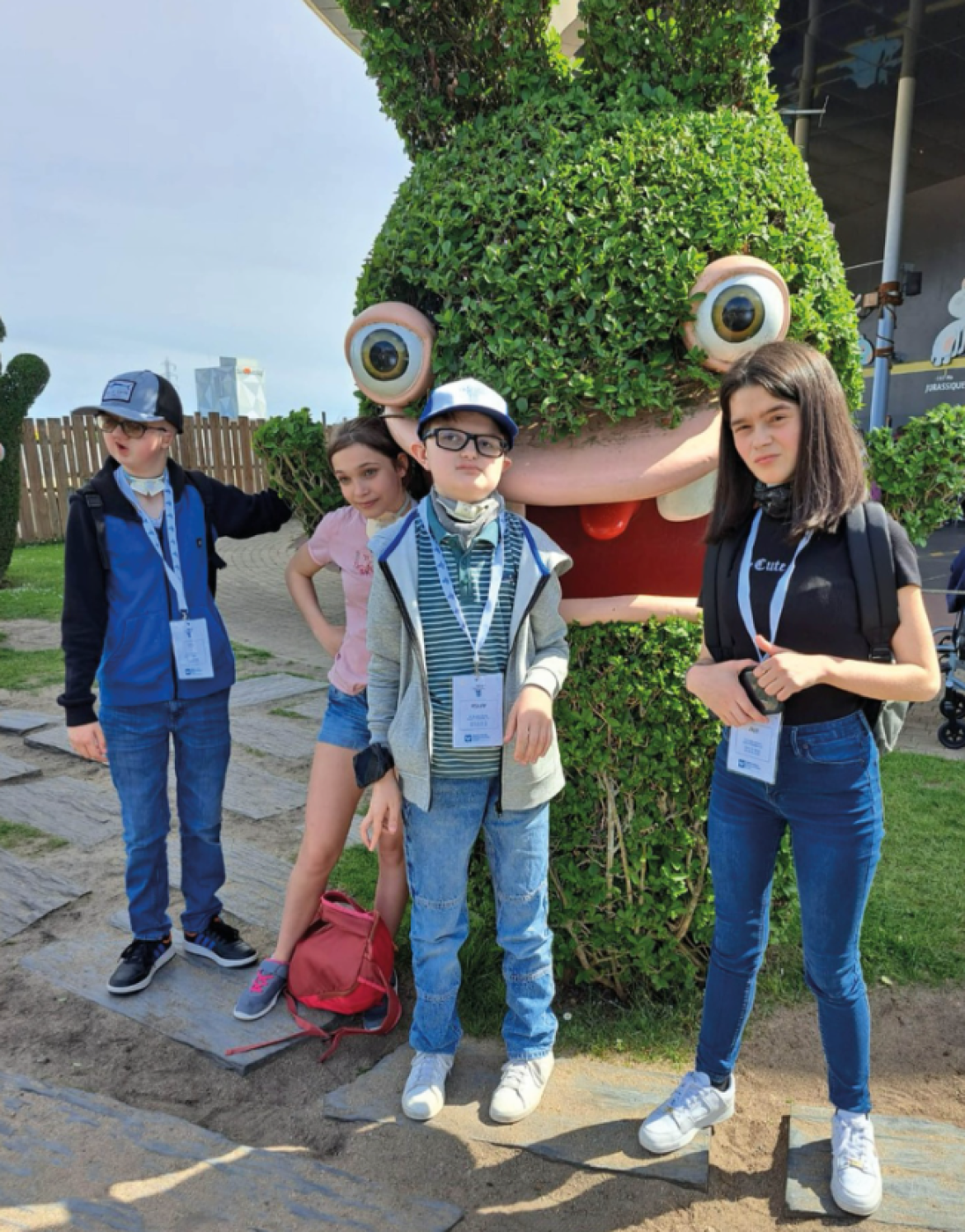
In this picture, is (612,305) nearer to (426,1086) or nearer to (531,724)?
(531,724)

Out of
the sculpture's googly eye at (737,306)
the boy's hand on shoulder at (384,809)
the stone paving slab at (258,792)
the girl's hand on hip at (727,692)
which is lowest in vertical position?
the stone paving slab at (258,792)

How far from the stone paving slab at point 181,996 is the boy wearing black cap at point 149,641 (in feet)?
0.19

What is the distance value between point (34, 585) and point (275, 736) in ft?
23.0

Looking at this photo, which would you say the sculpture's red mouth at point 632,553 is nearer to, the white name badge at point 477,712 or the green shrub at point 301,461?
the white name badge at point 477,712

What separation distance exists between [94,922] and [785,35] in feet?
41.0

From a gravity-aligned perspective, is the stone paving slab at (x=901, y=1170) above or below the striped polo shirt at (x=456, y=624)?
below

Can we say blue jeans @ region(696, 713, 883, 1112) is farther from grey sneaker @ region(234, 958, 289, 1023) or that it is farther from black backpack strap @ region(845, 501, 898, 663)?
grey sneaker @ region(234, 958, 289, 1023)

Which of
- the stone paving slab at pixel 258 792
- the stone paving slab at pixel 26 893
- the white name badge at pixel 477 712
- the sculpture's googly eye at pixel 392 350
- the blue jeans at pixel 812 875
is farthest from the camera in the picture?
the stone paving slab at pixel 258 792

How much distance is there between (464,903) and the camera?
214 cm

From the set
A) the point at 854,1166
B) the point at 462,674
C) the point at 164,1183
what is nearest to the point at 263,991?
the point at 164,1183

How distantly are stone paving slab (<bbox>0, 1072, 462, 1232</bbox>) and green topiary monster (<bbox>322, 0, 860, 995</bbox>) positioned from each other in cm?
88

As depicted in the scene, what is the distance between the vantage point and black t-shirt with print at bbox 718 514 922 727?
1.67m

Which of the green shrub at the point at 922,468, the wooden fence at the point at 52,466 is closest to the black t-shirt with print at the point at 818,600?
the green shrub at the point at 922,468

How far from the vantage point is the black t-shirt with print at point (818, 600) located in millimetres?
1673
